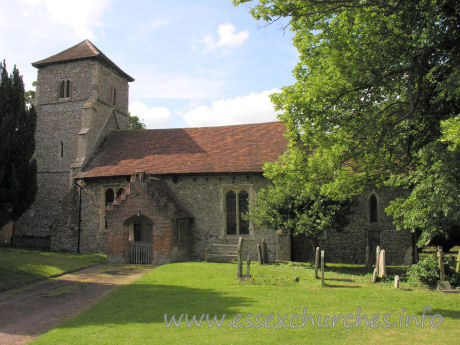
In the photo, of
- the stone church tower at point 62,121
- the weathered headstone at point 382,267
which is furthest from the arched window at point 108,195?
the weathered headstone at point 382,267

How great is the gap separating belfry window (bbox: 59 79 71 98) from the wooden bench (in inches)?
613

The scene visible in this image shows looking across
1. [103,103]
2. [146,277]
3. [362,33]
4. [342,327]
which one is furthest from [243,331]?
[103,103]

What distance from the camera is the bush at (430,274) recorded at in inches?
492

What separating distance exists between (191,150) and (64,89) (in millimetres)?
11130

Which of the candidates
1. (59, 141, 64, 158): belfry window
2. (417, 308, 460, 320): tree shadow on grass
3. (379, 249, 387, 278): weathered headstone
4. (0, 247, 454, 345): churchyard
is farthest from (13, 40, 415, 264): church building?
(417, 308, 460, 320): tree shadow on grass

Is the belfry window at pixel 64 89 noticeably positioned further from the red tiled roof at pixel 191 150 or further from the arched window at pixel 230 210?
the arched window at pixel 230 210

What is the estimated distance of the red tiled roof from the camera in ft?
70.0

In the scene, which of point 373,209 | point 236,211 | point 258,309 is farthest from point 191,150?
point 258,309

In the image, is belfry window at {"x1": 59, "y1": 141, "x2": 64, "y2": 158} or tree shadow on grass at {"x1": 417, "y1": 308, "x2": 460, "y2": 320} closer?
tree shadow on grass at {"x1": 417, "y1": 308, "x2": 460, "y2": 320}

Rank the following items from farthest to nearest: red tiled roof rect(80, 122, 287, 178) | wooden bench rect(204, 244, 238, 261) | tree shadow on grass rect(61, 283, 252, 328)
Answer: red tiled roof rect(80, 122, 287, 178) < wooden bench rect(204, 244, 238, 261) < tree shadow on grass rect(61, 283, 252, 328)

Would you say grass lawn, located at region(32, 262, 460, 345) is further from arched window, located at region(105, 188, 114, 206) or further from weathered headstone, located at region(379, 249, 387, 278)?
arched window, located at region(105, 188, 114, 206)

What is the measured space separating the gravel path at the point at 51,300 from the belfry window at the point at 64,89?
14.9 m

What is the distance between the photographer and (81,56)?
26.9 m

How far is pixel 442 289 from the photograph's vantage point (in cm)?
1207
